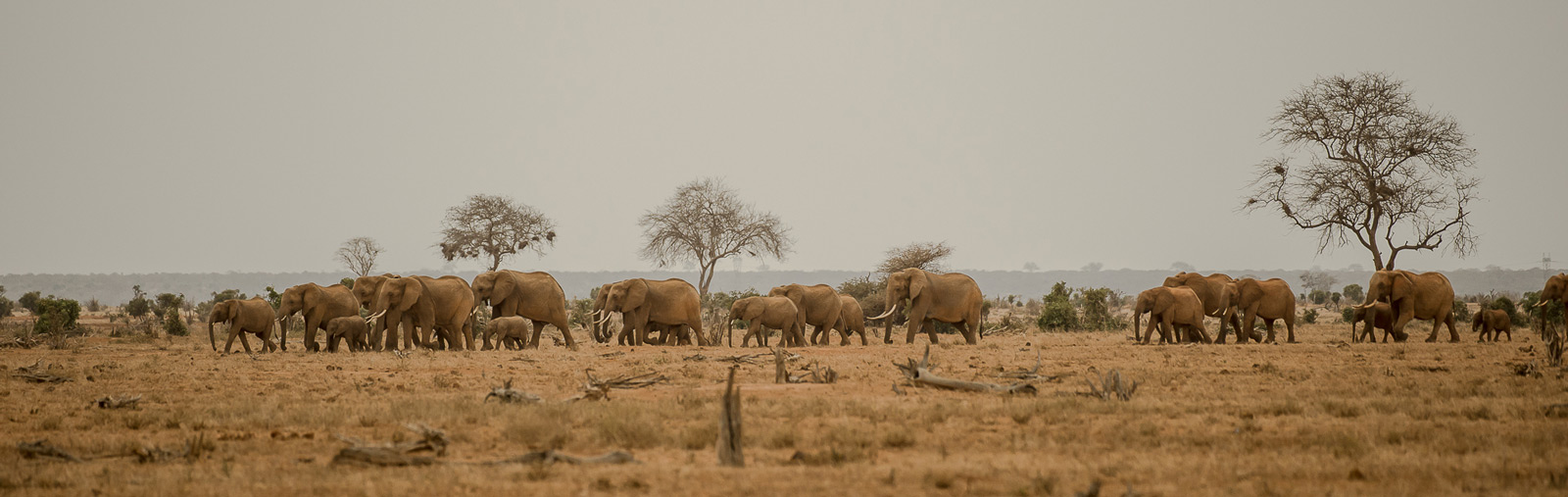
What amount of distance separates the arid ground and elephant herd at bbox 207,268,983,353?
224 inches

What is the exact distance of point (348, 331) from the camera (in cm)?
2553

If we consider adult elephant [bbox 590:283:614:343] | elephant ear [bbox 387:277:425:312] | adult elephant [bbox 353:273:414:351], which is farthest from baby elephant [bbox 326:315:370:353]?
adult elephant [bbox 590:283:614:343]

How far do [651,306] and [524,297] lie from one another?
335 cm

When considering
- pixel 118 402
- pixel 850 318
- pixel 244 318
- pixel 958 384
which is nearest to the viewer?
pixel 118 402

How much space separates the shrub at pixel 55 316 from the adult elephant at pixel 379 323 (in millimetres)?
10539

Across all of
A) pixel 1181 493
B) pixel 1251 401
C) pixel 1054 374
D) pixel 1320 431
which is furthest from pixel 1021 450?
pixel 1054 374

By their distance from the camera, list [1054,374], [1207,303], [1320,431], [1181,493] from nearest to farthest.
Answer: [1181,493] → [1320,431] → [1054,374] → [1207,303]

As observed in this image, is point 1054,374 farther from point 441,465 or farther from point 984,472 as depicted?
point 441,465

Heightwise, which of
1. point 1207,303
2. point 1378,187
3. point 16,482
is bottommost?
point 16,482

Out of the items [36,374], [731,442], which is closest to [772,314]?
[36,374]

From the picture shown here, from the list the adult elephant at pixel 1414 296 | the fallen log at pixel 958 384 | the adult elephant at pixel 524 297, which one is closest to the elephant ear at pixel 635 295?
the adult elephant at pixel 524 297

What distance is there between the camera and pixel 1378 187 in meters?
36.4

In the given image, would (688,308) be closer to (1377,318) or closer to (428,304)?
(428,304)

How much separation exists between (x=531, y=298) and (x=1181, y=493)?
2345 centimetres
